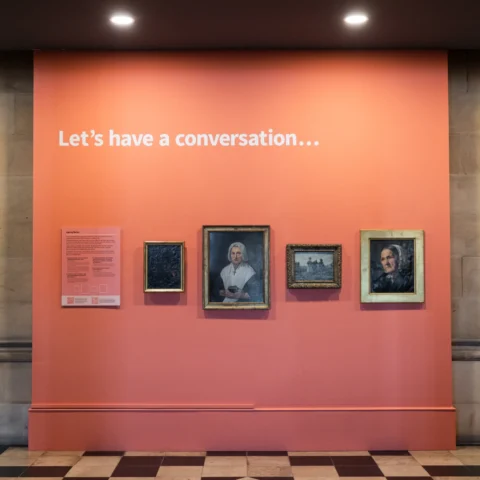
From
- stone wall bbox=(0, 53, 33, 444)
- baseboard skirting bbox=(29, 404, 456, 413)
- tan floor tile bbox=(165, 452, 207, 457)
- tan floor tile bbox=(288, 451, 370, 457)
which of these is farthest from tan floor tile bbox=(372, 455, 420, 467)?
stone wall bbox=(0, 53, 33, 444)

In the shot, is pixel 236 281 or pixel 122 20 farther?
pixel 236 281

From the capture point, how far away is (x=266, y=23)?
4973mm

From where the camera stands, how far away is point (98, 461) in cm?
528

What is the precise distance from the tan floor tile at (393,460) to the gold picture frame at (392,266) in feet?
4.36

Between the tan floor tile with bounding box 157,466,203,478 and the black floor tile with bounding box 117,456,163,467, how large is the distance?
0.15 meters

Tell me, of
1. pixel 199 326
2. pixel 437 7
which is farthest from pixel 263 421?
pixel 437 7

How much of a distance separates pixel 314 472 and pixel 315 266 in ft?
5.63

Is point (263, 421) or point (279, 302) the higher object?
point (279, 302)

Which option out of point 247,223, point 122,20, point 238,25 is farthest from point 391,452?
point 122,20

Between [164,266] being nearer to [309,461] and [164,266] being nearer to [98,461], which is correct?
[98,461]

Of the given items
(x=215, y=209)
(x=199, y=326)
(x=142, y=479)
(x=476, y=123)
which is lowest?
(x=142, y=479)

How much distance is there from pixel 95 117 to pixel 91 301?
1.65 meters

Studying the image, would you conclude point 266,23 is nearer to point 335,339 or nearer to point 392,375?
point 335,339

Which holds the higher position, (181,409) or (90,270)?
(90,270)
